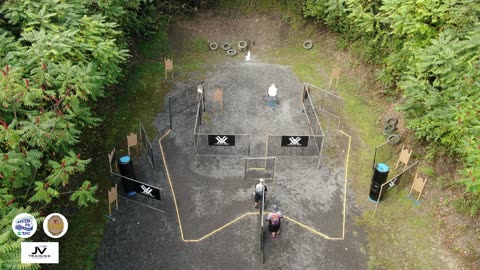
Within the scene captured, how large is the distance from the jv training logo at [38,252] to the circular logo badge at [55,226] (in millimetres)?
421

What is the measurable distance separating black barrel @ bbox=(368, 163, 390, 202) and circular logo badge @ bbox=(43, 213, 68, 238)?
12.7 meters

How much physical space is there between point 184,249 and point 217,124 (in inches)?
333

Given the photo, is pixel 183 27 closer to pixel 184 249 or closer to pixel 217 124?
pixel 217 124

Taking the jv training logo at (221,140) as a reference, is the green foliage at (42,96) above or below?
above

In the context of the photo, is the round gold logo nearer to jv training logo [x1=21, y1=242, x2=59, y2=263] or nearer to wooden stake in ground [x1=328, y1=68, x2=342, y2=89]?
jv training logo [x1=21, y1=242, x2=59, y2=263]

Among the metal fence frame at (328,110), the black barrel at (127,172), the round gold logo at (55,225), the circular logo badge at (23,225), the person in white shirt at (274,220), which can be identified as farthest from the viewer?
the metal fence frame at (328,110)

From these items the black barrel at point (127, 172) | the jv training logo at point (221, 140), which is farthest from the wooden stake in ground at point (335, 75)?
the black barrel at point (127, 172)

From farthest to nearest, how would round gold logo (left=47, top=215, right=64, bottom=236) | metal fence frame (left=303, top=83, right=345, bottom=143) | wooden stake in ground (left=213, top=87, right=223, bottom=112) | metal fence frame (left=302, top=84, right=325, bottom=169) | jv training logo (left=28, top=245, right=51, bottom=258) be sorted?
1. wooden stake in ground (left=213, top=87, right=223, bottom=112)
2. metal fence frame (left=303, top=83, right=345, bottom=143)
3. metal fence frame (left=302, top=84, right=325, bottom=169)
4. round gold logo (left=47, top=215, right=64, bottom=236)
5. jv training logo (left=28, top=245, right=51, bottom=258)

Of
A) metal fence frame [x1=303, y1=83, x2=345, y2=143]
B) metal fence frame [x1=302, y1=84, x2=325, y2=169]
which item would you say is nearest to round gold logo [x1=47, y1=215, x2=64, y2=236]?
metal fence frame [x1=302, y1=84, x2=325, y2=169]

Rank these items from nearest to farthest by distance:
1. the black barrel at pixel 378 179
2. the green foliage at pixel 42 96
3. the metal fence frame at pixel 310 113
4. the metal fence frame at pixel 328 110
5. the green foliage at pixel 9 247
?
the green foliage at pixel 9 247
the green foliage at pixel 42 96
the black barrel at pixel 378 179
the metal fence frame at pixel 310 113
the metal fence frame at pixel 328 110

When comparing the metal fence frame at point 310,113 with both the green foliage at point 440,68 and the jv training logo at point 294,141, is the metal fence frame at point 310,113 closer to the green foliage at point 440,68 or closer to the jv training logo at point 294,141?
the jv training logo at point 294,141

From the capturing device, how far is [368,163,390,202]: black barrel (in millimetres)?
17797

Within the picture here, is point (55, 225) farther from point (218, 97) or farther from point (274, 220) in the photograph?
point (218, 97)

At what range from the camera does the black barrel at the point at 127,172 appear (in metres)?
18.0
